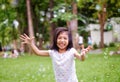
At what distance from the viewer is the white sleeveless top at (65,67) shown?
4.85m

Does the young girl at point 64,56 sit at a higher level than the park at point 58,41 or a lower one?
higher

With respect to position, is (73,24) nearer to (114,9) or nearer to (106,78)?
(114,9)

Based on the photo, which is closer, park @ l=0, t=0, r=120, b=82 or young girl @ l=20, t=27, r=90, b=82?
young girl @ l=20, t=27, r=90, b=82

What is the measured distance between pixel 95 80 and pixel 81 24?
113 ft

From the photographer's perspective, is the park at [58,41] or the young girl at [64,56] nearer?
the young girl at [64,56]

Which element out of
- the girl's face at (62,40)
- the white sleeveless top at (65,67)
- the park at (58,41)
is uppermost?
the girl's face at (62,40)

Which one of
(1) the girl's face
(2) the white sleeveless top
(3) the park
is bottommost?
(3) the park

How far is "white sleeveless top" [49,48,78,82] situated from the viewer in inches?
191

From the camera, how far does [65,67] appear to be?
192 inches

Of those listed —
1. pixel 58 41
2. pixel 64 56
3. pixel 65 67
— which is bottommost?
pixel 65 67

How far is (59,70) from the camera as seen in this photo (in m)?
4.89

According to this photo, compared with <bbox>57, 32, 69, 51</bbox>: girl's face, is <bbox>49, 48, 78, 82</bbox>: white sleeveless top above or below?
below

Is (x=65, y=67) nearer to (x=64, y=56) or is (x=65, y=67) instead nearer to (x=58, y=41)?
(x=64, y=56)

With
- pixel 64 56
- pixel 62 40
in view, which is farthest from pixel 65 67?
pixel 62 40
